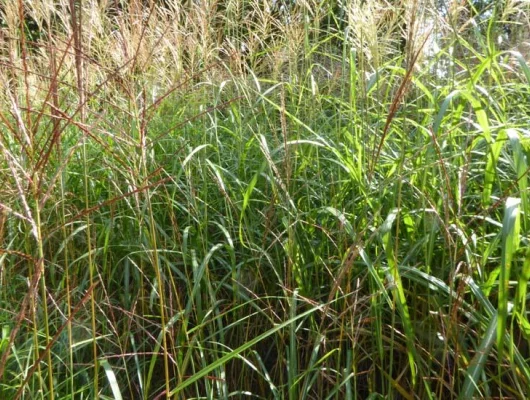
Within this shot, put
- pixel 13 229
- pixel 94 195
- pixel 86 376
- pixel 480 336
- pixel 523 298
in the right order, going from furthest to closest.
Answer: pixel 94 195 < pixel 13 229 < pixel 86 376 < pixel 480 336 < pixel 523 298

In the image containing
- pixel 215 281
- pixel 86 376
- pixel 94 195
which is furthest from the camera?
pixel 94 195

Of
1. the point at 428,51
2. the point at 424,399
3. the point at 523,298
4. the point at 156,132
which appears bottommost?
the point at 424,399

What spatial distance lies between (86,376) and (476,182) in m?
1.48

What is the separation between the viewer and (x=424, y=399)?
2.18 m

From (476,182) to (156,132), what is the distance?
165 centimetres

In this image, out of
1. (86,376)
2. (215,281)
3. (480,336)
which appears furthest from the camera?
(215,281)

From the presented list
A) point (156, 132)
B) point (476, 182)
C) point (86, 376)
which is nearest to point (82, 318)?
point (86, 376)

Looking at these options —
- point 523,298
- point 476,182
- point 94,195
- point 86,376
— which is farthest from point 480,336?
point 94,195

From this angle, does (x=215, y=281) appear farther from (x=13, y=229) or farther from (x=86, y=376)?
(x=13, y=229)

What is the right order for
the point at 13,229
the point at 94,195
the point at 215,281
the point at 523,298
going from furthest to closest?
1. the point at 94,195
2. the point at 13,229
3. the point at 215,281
4. the point at 523,298

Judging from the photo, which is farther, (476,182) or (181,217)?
(181,217)

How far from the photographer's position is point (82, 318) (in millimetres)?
2713

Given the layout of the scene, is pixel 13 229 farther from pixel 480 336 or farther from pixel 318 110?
pixel 480 336

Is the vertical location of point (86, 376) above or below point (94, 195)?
below
